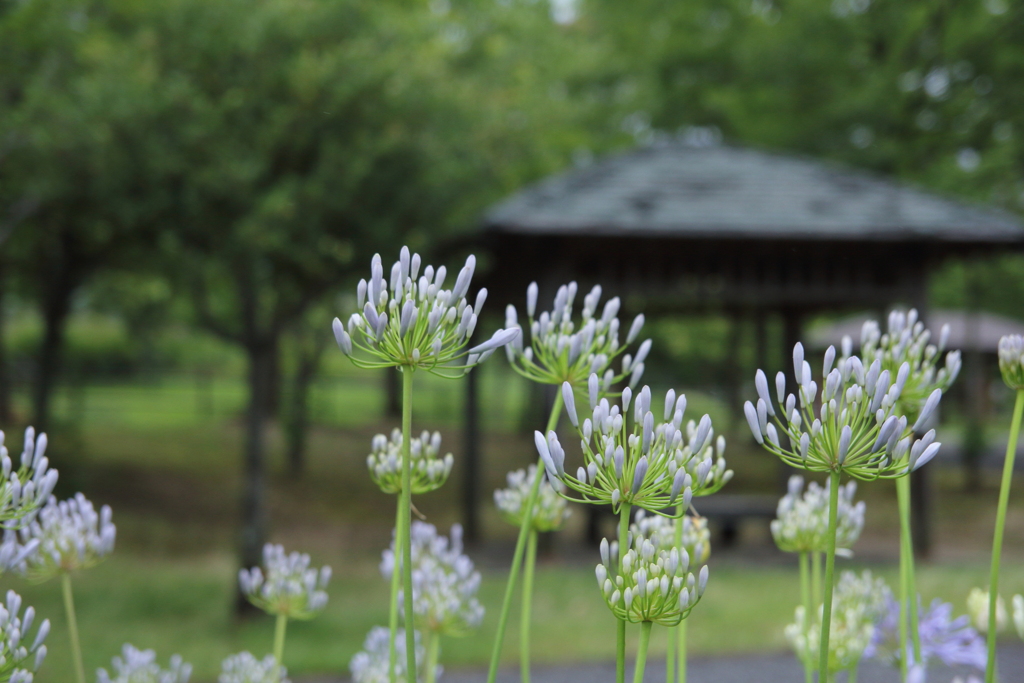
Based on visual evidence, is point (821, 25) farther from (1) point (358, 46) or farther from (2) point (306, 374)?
(2) point (306, 374)

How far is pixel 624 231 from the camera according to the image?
30.1 ft

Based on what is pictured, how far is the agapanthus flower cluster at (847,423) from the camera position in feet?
3.30

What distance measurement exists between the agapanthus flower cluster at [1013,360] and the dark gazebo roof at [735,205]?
782 cm

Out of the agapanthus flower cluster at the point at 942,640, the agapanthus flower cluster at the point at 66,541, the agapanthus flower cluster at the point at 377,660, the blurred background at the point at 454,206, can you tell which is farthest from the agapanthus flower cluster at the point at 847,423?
the blurred background at the point at 454,206

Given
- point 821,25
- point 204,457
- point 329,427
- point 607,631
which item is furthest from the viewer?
point 329,427

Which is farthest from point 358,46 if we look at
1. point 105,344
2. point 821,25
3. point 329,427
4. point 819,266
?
point 105,344

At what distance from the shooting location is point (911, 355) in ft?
4.88

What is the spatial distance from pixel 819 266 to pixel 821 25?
4.74 metres

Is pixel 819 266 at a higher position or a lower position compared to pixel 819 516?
higher

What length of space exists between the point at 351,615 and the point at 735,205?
611 cm

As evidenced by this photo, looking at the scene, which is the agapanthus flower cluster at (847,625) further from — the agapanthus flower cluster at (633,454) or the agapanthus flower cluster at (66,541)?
the agapanthus flower cluster at (66,541)

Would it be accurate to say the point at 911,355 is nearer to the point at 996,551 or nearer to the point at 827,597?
the point at 996,551

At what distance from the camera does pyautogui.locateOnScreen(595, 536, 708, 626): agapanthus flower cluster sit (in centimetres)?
107

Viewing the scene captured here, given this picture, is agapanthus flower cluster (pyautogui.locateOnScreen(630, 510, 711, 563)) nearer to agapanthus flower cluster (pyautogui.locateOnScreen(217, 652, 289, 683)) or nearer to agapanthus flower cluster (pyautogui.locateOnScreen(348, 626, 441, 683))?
agapanthus flower cluster (pyautogui.locateOnScreen(348, 626, 441, 683))
